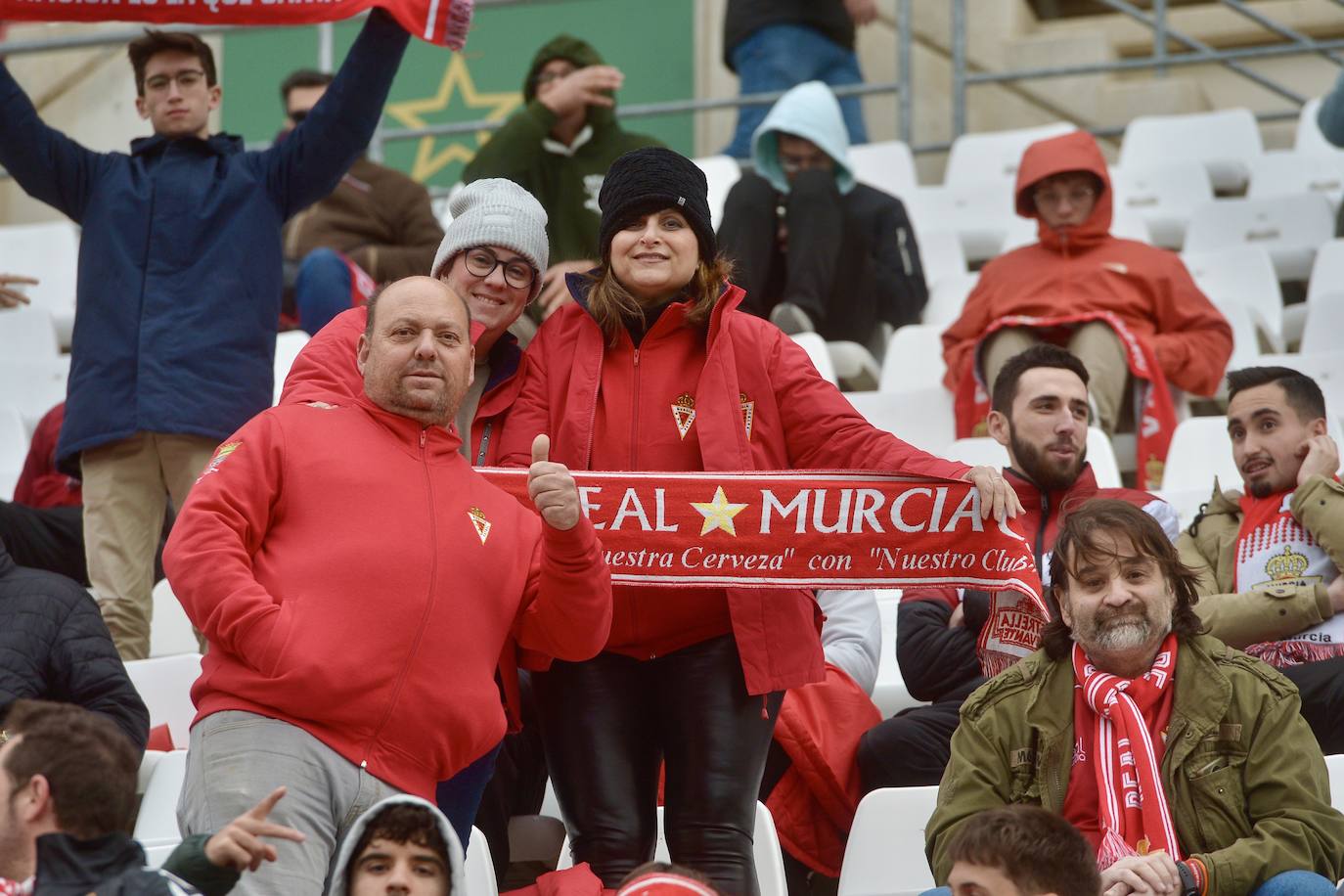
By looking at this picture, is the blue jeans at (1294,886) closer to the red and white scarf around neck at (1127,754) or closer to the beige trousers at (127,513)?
the red and white scarf around neck at (1127,754)

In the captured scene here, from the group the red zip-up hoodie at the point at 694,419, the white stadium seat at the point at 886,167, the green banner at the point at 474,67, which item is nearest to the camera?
the red zip-up hoodie at the point at 694,419

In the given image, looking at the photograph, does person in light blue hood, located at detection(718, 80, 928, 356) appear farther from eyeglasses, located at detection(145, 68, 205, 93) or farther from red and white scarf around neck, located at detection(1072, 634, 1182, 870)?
red and white scarf around neck, located at detection(1072, 634, 1182, 870)

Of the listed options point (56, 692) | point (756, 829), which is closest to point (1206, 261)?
point (756, 829)

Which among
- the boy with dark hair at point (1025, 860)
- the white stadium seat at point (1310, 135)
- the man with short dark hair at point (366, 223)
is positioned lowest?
the boy with dark hair at point (1025, 860)

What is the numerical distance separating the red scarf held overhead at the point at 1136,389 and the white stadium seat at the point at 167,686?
249 cm

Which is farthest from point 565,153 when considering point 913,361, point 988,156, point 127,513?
point 988,156

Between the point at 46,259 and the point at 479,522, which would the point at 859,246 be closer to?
the point at 46,259

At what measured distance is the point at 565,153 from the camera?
718 centimetres

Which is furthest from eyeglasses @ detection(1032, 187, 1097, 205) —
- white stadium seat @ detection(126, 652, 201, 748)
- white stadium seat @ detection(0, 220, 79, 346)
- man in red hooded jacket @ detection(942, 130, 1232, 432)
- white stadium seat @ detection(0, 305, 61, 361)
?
white stadium seat @ detection(0, 220, 79, 346)

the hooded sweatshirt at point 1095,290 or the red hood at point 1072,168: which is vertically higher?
the red hood at point 1072,168

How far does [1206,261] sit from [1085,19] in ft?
11.9

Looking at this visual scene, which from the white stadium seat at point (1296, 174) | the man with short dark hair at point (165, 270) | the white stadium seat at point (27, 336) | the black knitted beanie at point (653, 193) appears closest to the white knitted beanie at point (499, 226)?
the black knitted beanie at point (653, 193)

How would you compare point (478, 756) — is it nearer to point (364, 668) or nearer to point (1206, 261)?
point (364, 668)

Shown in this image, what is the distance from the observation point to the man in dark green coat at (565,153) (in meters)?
7.01
